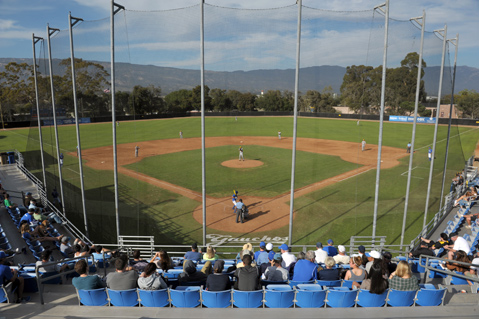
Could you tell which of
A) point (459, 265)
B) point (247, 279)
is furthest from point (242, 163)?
point (247, 279)

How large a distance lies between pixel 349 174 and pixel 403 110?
1194cm

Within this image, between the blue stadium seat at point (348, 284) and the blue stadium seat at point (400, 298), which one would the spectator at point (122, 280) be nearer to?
the blue stadium seat at point (348, 284)

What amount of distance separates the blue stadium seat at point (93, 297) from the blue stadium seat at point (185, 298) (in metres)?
1.26

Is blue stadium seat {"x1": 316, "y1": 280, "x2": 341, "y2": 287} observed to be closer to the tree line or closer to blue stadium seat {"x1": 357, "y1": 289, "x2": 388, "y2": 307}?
blue stadium seat {"x1": 357, "y1": 289, "x2": 388, "y2": 307}

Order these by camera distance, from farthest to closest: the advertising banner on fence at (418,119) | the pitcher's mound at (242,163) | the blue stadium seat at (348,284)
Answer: the pitcher's mound at (242,163) → the advertising banner on fence at (418,119) → the blue stadium seat at (348,284)

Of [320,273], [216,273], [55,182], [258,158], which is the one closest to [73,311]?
[216,273]

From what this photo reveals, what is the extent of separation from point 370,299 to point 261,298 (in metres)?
2.00

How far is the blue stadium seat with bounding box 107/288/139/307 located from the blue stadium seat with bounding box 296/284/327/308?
9.77 feet

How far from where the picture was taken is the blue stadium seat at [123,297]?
5703 mm

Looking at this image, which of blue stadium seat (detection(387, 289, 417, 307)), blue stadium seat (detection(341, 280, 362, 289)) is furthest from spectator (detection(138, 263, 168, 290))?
blue stadium seat (detection(387, 289, 417, 307))

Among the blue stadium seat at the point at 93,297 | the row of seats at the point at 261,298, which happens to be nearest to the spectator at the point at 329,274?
the row of seats at the point at 261,298

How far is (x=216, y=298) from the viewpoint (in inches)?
223

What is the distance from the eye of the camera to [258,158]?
31375 mm

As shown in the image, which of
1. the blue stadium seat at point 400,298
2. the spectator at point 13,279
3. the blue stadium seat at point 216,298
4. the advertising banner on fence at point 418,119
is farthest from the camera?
the advertising banner on fence at point 418,119
